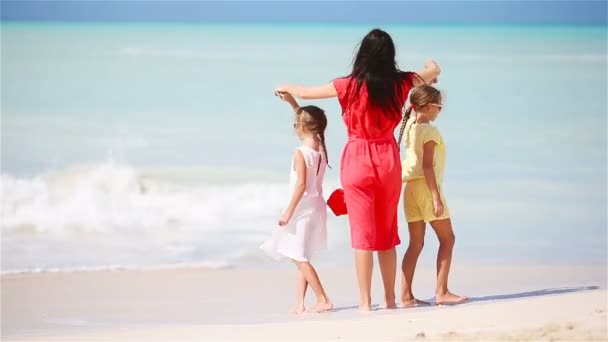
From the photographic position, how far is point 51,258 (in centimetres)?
851

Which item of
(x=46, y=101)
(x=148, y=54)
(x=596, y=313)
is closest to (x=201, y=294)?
(x=596, y=313)

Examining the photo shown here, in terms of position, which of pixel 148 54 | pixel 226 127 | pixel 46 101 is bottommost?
pixel 226 127

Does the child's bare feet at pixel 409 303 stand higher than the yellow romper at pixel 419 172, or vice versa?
the yellow romper at pixel 419 172

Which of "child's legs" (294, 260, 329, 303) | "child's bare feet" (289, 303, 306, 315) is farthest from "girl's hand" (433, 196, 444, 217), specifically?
"child's bare feet" (289, 303, 306, 315)

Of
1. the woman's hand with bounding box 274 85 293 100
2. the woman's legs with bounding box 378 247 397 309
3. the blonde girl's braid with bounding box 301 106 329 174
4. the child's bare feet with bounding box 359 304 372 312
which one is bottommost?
the child's bare feet with bounding box 359 304 372 312

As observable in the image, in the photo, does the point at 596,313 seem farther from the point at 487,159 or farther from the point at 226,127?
the point at 226,127

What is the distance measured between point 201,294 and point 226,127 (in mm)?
8285

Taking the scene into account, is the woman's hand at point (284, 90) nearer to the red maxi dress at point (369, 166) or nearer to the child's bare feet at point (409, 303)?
the red maxi dress at point (369, 166)

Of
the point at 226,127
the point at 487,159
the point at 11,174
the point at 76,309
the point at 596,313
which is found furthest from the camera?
the point at 226,127

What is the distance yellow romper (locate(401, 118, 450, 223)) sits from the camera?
643 cm

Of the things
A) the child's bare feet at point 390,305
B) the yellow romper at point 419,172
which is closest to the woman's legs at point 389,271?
the child's bare feet at point 390,305

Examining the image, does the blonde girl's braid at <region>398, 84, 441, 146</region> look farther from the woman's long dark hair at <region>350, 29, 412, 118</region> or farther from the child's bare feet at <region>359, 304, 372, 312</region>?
the child's bare feet at <region>359, 304, 372, 312</region>

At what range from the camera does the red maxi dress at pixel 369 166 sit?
6266mm

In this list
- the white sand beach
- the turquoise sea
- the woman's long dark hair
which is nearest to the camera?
the white sand beach
